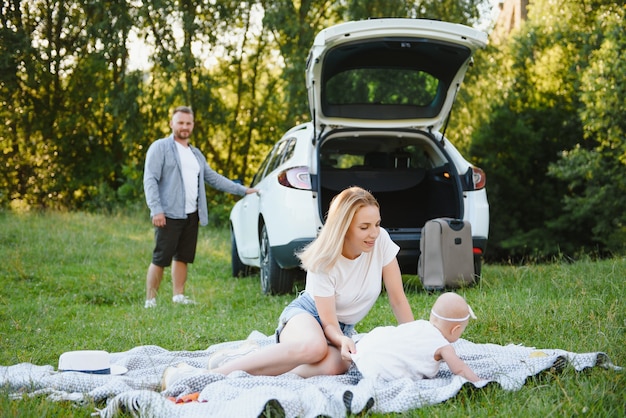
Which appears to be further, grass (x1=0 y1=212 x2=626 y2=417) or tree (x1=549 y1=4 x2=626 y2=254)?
tree (x1=549 y1=4 x2=626 y2=254)

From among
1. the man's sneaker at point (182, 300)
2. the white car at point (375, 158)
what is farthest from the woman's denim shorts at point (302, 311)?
the man's sneaker at point (182, 300)

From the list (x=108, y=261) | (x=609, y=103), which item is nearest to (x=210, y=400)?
(x=108, y=261)

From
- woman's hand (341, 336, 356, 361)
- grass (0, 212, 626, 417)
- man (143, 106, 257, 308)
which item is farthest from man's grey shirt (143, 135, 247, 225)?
woman's hand (341, 336, 356, 361)

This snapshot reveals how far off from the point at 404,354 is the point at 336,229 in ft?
2.23

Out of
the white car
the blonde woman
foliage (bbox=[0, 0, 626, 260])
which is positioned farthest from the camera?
foliage (bbox=[0, 0, 626, 260])

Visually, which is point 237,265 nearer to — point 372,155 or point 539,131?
point 372,155

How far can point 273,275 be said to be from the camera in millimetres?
6316

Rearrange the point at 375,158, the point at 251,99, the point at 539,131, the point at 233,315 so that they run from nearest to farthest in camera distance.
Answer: the point at 233,315 < the point at 375,158 < the point at 251,99 < the point at 539,131

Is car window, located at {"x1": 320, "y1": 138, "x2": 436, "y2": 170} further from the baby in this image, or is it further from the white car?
the baby

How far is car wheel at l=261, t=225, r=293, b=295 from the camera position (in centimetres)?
629

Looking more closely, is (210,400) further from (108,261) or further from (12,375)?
(108,261)

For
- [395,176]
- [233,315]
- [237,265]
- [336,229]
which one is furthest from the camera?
[237,265]

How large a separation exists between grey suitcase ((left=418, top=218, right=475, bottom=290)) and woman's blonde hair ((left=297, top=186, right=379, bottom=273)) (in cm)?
240

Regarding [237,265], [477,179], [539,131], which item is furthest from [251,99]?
[477,179]
